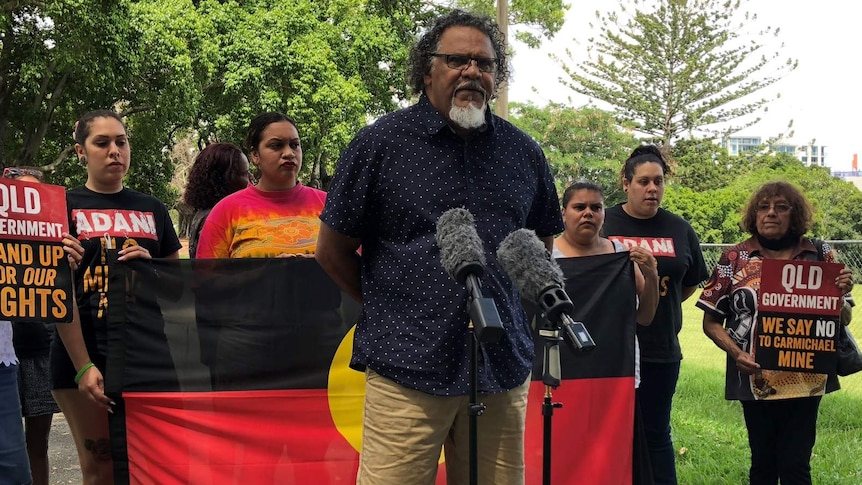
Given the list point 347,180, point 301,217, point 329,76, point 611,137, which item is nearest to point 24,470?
point 301,217

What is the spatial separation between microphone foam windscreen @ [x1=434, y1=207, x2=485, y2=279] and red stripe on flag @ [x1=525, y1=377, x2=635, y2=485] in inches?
86.7

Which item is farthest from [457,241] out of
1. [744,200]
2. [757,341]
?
[744,200]

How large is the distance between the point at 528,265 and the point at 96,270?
2578mm

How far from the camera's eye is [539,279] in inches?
98.9

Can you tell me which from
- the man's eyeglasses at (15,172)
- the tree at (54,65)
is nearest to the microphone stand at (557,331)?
the man's eyeglasses at (15,172)

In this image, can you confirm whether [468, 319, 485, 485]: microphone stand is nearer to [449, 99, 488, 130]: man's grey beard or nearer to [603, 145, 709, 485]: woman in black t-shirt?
[449, 99, 488, 130]: man's grey beard

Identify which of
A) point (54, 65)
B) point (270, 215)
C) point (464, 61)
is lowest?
point (270, 215)

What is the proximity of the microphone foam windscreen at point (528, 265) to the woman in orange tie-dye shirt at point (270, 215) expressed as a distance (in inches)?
80.6

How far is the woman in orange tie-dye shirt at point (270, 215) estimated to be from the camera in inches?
178

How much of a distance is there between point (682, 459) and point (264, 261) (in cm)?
386

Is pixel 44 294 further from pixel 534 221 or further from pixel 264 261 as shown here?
pixel 534 221

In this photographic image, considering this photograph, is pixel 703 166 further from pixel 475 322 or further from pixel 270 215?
pixel 475 322

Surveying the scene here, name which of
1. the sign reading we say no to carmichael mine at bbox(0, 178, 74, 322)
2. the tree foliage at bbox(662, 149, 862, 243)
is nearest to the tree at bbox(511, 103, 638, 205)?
the tree foliage at bbox(662, 149, 862, 243)

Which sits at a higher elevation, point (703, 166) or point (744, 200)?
point (703, 166)
